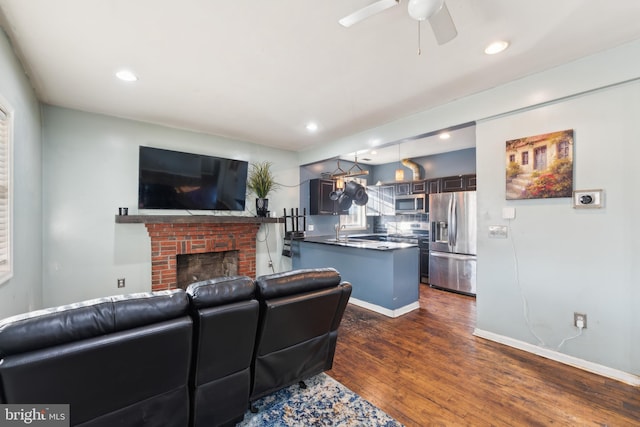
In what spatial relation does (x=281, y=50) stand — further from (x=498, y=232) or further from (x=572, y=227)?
(x=572, y=227)

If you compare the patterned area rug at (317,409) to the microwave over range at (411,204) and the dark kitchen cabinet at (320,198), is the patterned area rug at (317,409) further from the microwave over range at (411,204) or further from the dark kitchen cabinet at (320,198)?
the microwave over range at (411,204)

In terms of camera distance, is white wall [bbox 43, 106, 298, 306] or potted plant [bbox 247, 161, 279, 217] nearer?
white wall [bbox 43, 106, 298, 306]

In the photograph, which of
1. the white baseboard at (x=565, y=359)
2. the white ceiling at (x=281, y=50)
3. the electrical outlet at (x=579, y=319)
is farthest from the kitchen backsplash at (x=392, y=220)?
the electrical outlet at (x=579, y=319)

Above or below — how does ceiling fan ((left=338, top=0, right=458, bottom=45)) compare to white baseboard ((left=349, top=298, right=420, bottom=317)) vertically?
above

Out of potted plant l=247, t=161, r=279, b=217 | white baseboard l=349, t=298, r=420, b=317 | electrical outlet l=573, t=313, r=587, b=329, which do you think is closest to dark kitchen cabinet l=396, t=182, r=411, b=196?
white baseboard l=349, t=298, r=420, b=317

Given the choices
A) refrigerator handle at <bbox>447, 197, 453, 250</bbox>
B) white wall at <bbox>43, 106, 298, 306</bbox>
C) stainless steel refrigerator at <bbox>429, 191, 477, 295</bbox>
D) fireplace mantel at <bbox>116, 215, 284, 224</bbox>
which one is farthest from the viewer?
refrigerator handle at <bbox>447, 197, 453, 250</bbox>

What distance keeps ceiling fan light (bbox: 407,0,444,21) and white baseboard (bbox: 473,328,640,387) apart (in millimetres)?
2932

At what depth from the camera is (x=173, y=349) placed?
1.35 m

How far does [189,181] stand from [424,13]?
363 cm

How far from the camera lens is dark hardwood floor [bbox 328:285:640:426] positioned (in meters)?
1.80

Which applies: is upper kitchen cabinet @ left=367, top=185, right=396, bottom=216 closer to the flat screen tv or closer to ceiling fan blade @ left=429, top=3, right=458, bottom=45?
the flat screen tv

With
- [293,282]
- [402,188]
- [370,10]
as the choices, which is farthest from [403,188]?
[370,10]

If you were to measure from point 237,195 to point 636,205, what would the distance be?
177 inches

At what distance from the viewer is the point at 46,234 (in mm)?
3195
